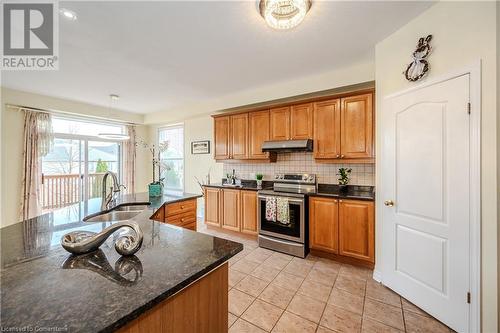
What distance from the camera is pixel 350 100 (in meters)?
2.82

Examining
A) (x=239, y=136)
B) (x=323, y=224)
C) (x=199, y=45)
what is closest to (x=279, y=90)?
(x=239, y=136)

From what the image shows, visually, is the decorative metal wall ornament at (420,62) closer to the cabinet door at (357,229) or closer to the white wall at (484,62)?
the white wall at (484,62)

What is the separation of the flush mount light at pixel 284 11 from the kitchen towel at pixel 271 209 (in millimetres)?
2218

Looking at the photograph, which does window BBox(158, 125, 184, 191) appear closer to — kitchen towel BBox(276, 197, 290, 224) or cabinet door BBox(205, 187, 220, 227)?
cabinet door BBox(205, 187, 220, 227)

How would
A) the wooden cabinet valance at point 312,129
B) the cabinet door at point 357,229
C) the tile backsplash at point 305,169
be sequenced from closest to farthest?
1. the cabinet door at point 357,229
2. the wooden cabinet valance at point 312,129
3. the tile backsplash at point 305,169

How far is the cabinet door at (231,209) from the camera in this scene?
3.73 metres

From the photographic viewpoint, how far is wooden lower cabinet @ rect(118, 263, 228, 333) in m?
0.71

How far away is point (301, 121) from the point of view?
3.27 meters

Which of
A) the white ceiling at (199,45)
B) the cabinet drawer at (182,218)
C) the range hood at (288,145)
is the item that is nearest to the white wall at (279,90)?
the white ceiling at (199,45)

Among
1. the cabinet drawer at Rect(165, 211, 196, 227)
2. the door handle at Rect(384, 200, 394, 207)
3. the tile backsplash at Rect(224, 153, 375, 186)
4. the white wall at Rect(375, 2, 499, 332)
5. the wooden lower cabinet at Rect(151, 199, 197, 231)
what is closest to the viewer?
the white wall at Rect(375, 2, 499, 332)

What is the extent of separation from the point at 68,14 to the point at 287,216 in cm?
322

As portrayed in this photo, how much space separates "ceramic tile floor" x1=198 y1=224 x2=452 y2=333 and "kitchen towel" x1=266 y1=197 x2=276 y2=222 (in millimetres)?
634

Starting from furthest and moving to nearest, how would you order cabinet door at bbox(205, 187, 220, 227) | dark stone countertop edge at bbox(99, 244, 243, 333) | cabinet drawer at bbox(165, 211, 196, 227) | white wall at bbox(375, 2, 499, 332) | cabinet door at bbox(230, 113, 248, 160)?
cabinet door at bbox(205, 187, 220, 227) → cabinet door at bbox(230, 113, 248, 160) → cabinet drawer at bbox(165, 211, 196, 227) → white wall at bbox(375, 2, 499, 332) → dark stone countertop edge at bbox(99, 244, 243, 333)

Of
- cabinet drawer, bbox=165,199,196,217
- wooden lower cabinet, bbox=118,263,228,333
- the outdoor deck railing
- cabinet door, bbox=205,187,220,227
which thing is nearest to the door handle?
wooden lower cabinet, bbox=118,263,228,333
